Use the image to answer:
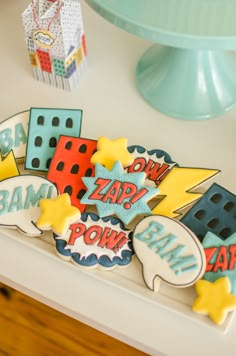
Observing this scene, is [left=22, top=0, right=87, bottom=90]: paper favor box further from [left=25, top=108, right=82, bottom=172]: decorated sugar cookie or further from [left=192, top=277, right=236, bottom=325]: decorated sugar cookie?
[left=192, top=277, right=236, bottom=325]: decorated sugar cookie

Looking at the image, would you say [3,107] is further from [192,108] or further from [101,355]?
[101,355]

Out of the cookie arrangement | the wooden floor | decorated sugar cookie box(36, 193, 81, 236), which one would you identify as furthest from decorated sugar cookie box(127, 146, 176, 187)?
the wooden floor

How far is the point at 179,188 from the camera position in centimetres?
76

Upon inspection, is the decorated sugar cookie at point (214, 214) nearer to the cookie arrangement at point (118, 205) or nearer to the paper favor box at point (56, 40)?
the cookie arrangement at point (118, 205)

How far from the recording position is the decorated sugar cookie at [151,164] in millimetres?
784

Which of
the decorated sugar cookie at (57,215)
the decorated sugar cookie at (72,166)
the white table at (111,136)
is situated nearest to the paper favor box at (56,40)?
the white table at (111,136)

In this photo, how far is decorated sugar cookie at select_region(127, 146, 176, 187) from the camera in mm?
784

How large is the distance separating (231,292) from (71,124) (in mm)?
332

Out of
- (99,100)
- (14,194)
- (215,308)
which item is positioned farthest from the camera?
(99,100)

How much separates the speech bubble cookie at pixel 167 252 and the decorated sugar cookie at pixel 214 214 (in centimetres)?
3

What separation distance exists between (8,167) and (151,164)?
7.8 inches

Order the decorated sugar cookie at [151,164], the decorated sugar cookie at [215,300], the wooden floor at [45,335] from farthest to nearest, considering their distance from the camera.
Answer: the wooden floor at [45,335] < the decorated sugar cookie at [151,164] < the decorated sugar cookie at [215,300]

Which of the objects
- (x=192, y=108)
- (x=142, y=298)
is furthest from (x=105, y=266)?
(x=192, y=108)

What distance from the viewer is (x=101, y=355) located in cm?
97
